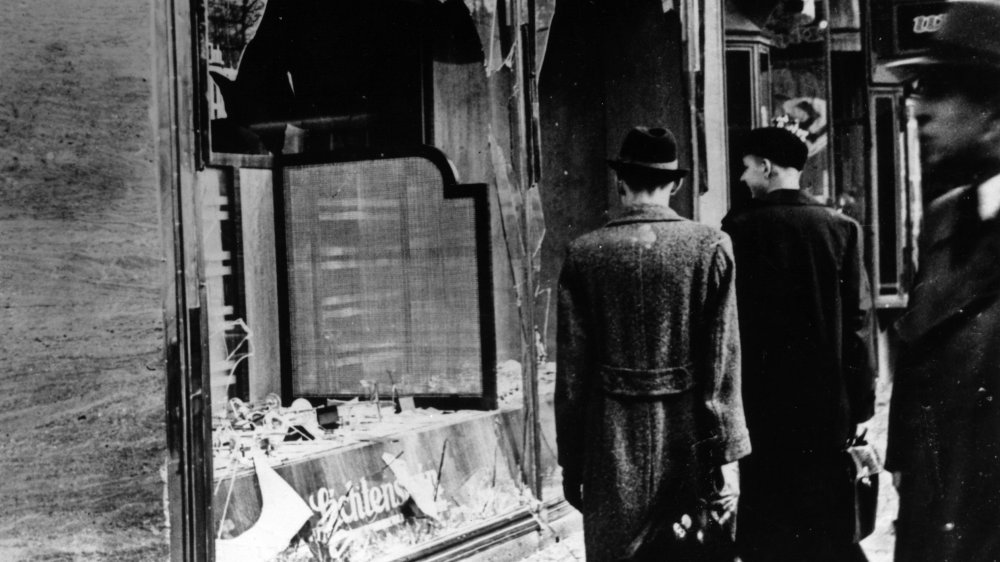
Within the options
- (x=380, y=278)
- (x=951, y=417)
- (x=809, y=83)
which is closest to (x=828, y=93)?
(x=809, y=83)

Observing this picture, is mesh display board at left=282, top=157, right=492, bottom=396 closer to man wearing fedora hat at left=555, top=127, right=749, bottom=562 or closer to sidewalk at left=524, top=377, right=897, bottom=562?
sidewalk at left=524, top=377, right=897, bottom=562

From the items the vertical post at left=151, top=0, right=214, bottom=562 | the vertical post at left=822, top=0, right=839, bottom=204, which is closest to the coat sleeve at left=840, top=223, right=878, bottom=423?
the vertical post at left=151, top=0, right=214, bottom=562

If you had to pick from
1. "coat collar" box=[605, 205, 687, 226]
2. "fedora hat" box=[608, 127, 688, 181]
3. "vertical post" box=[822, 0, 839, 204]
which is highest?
"vertical post" box=[822, 0, 839, 204]

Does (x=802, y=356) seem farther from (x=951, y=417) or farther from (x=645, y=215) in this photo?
(x=951, y=417)

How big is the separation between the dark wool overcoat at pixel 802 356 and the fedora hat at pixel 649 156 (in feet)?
3.20

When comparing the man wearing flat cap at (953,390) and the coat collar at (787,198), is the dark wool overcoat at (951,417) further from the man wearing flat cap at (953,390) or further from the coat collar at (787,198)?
the coat collar at (787,198)

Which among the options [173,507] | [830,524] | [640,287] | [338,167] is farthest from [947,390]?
[338,167]

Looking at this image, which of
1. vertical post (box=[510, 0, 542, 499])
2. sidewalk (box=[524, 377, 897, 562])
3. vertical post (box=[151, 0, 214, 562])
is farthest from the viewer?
vertical post (box=[510, 0, 542, 499])

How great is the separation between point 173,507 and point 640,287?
184 centimetres

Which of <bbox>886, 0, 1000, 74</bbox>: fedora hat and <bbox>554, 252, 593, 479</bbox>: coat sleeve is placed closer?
<bbox>886, 0, 1000, 74</bbox>: fedora hat

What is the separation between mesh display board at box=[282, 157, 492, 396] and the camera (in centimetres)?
571

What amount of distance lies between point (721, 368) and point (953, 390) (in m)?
0.98

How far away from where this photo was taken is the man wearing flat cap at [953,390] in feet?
10.8

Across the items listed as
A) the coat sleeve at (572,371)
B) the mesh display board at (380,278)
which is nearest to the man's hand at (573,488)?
the coat sleeve at (572,371)
